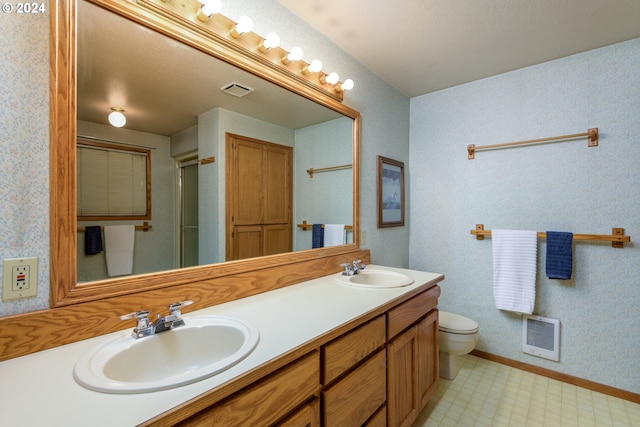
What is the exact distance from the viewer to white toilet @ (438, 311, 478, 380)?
6.37 ft

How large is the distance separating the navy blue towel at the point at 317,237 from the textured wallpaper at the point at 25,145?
117cm

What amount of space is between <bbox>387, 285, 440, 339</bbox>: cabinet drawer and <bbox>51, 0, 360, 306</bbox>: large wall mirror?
1.88ft

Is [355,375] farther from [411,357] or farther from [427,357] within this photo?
[427,357]

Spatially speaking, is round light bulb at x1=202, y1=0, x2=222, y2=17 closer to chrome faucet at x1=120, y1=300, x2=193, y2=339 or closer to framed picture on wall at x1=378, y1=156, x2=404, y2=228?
chrome faucet at x1=120, y1=300, x2=193, y2=339

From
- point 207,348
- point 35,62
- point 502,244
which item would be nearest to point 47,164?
point 35,62

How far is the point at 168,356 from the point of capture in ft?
2.97

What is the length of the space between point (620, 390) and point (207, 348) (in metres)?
2.58

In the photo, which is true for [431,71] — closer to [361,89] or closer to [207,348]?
[361,89]

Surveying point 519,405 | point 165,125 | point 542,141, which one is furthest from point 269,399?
point 542,141

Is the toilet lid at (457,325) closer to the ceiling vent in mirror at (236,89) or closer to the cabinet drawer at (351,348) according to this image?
the cabinet drawer at (351,348)

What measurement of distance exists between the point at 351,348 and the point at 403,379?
546 mm

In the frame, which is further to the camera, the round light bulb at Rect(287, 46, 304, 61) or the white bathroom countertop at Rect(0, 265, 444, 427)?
the round light bulb at Rect(287, 46, 304, 61)

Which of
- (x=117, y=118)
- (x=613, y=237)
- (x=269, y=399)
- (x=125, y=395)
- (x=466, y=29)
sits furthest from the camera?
(x=613, y=237)

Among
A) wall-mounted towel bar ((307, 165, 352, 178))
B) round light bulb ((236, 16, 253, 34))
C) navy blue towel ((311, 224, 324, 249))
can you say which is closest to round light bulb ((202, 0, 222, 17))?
round light bulb ((236, 16, 253, 34))
